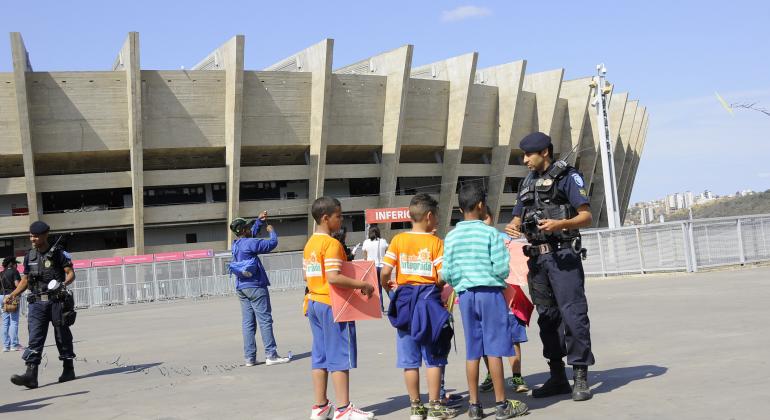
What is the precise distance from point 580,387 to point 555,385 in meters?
0.34

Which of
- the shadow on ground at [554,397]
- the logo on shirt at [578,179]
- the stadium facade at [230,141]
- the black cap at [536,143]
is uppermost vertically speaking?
the stadium facade at [230,141]

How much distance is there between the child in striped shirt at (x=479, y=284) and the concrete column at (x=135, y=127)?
42077mm

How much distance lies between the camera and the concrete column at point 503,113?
2328 inches

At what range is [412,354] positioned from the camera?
20.0ft

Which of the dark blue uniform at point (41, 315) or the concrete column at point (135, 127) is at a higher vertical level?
the concrete column at point (135, 127)

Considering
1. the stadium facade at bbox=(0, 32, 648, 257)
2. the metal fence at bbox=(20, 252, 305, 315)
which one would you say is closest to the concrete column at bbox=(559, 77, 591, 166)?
the stadium facade at bbox=(0, 32, 648, 257)

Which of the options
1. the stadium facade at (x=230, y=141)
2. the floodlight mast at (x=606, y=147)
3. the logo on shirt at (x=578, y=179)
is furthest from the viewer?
the stadium facade at (x=230, y=141)

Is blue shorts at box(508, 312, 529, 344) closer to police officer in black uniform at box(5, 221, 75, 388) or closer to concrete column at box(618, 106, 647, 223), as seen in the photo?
police officer in black uniform at box(5, 221, 75, 388)

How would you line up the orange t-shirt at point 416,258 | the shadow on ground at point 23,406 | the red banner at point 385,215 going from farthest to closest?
the red banner at point 385,215 < the shadow on ground at point 23,406 < the orange t-shirt at point 416,258

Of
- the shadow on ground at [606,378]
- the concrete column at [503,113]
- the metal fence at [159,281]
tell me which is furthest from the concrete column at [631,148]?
the shadow on ground at [606,378]

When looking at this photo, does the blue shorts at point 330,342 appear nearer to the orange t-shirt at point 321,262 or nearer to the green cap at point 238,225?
the orange t-shirt at point 321,262

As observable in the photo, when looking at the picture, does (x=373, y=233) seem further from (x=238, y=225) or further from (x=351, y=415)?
(x=351, y=415)

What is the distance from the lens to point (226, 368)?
10180 millimetres

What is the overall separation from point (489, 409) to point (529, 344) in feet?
12.4
